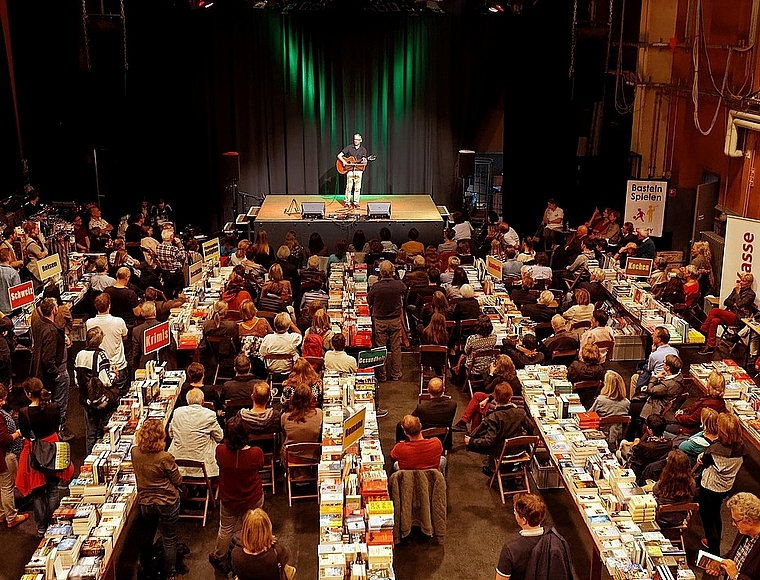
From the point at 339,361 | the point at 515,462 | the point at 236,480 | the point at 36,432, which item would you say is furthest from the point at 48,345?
the point at 515,462

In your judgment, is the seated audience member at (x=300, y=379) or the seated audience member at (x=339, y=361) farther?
the seated audience member at (x=339, y=361)

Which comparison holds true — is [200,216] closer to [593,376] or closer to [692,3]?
[692,3]

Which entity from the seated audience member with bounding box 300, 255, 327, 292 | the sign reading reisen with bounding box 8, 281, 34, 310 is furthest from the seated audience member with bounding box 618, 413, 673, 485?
the sign reading reisen with bounding box 8, 281, 34, 310

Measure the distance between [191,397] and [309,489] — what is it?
1.57 meters

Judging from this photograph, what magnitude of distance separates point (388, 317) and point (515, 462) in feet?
10.4

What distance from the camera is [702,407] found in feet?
25.9

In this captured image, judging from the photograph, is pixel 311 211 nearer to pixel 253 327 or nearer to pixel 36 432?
pixel 253 327

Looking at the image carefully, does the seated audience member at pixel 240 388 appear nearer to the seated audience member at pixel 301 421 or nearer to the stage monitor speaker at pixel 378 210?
the seated audience member at pixel 301 421

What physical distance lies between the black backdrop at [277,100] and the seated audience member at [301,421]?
9156 mm

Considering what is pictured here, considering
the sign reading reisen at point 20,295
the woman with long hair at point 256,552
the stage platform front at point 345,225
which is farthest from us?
the stage platform front at point 345,225

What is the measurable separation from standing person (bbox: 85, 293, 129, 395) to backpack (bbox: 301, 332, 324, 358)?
1810 millimetres

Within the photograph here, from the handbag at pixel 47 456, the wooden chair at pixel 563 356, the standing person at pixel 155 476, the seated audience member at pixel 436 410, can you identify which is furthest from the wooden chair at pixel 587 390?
the handbag at pixel 47 456

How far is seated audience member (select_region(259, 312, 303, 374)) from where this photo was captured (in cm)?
918

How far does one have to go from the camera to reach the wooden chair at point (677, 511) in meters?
6.62
